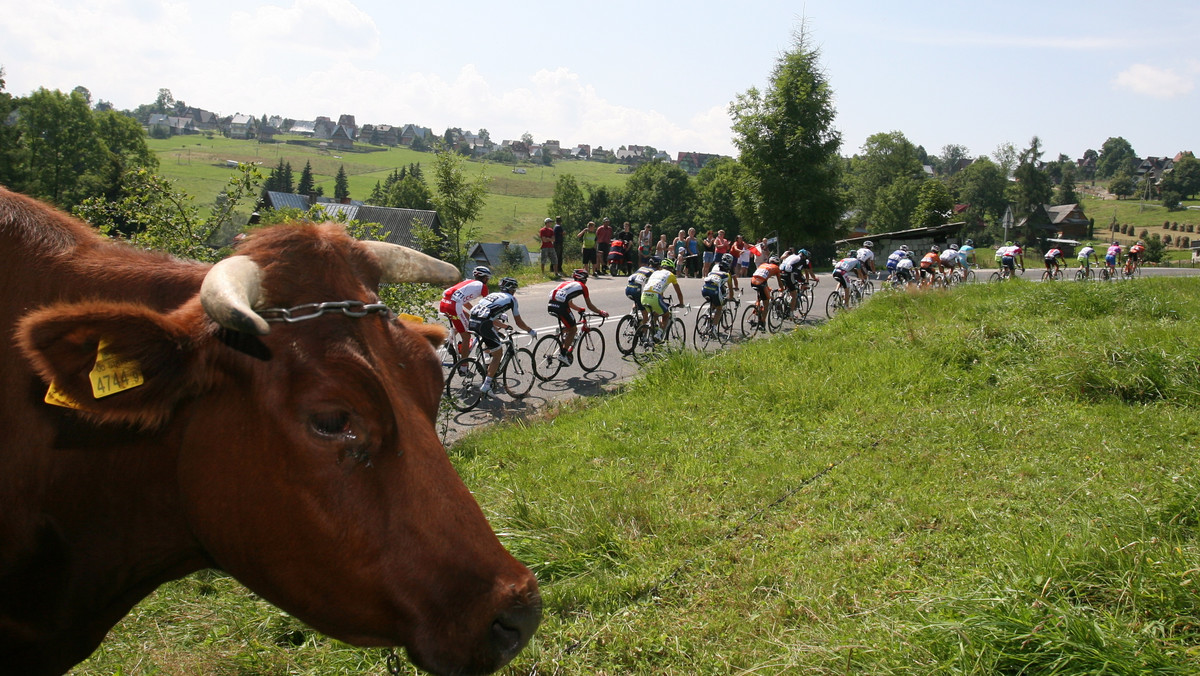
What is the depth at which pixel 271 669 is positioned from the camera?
3.36 metres

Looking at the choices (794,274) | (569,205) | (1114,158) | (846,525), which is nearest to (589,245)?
(794,274)

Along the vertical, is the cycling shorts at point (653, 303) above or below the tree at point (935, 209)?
below

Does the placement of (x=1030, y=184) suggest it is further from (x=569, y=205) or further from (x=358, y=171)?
(x=358, y=171)

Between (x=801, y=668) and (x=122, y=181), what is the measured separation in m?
6.52

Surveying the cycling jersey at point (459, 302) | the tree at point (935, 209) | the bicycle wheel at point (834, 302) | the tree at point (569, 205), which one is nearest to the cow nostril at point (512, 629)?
the cycling jersey at point (459, 302)

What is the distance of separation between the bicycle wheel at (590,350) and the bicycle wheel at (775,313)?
5.16 metres

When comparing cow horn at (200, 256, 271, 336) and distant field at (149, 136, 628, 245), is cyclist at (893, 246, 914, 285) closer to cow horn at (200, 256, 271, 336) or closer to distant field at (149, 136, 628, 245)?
cow horn at (200, 256, 271, 336)

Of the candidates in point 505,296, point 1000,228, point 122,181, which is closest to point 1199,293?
point 505,296

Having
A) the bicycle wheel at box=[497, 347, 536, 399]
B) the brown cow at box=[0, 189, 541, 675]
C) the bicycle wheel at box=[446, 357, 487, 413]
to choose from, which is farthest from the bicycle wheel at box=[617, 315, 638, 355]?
the brown cow at box=[0, 189, 541, 675]

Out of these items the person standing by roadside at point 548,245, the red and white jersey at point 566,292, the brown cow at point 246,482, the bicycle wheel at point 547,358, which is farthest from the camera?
the person standing by roadside at point 548,245

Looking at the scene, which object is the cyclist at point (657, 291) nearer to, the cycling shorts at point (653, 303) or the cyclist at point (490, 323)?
the cycling shorts at point (653, 303)

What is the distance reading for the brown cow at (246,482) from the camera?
5.93 ft

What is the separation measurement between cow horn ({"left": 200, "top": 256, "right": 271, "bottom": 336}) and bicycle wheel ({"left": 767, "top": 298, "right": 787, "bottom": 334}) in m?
15.3

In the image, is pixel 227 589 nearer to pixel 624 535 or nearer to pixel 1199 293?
pixel 624 535
